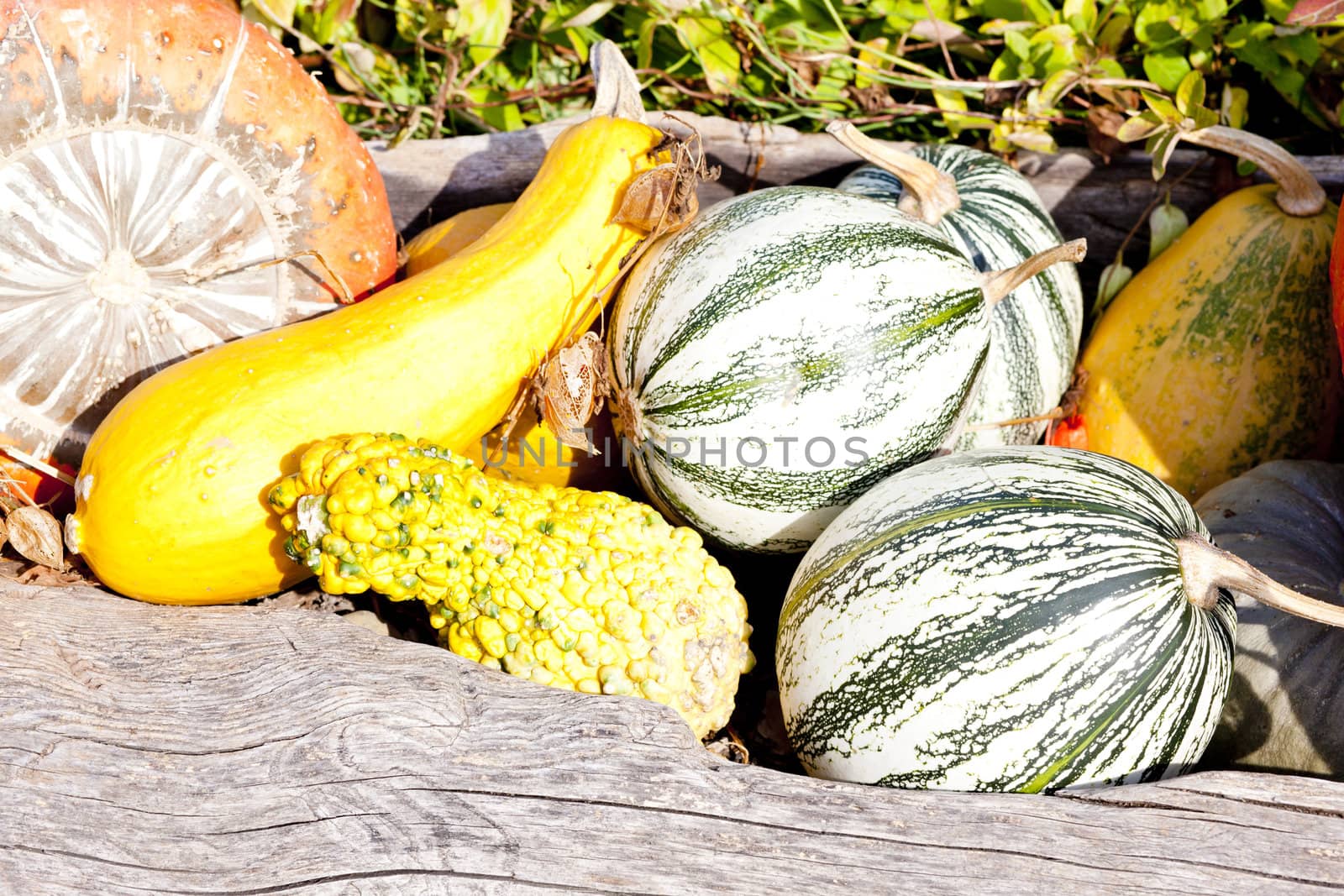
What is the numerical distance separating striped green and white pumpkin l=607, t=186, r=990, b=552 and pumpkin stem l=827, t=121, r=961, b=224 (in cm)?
17

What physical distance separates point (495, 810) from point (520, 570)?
381 millimetres

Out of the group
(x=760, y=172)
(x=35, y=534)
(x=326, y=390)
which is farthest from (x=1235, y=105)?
(x=35, y=534)

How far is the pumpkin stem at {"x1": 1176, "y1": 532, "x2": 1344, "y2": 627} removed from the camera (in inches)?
59.0

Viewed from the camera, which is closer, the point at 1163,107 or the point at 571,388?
the point at 571,388

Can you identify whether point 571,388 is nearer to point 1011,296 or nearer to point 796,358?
point 796,358

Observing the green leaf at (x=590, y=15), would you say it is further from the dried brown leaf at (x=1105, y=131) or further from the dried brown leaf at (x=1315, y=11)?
the dried brown leaf at (x=1315, y=11)

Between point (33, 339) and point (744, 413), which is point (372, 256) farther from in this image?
point (744, 413)

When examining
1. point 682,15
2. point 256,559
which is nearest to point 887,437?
point 256,559

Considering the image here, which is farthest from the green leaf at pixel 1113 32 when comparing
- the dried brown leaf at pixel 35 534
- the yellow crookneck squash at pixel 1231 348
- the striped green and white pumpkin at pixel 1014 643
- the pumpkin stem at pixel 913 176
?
the dried brown leaf at pixel 35 534

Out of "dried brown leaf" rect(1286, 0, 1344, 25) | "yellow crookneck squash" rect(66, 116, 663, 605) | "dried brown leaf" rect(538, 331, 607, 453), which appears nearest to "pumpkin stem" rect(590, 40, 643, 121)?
"yellow crookneck squash" rect(66, 116, 663, 605)

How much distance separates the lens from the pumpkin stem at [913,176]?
2047mm

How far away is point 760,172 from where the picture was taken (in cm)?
259

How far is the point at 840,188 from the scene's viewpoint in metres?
2.37

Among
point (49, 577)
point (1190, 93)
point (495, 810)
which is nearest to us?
point (495, 810)
